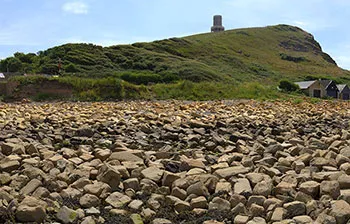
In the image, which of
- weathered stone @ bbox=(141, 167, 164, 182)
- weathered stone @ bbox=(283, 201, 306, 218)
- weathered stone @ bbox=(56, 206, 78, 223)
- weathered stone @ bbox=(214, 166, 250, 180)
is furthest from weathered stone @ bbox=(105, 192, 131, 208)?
weathered stone @ bbox=(283, 201, 306, 218)

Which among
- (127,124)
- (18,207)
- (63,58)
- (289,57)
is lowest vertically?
(18,207)

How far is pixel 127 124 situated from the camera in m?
9.83

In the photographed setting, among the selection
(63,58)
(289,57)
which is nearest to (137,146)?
(63,58)

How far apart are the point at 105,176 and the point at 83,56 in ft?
114

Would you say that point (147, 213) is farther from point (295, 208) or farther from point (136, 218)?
point (295, 208)

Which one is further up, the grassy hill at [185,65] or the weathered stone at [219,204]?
the grassy hill at [185,65]

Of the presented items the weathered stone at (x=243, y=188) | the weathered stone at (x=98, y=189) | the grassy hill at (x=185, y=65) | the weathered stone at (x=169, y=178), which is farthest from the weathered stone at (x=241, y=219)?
the grassy hill at (x=185, y=65)

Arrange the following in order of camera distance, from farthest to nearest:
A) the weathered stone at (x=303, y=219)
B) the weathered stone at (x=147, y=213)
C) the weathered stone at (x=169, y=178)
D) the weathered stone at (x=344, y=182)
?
the weathered stone at (x=169, y=178) → the weathered stone at (x=344, y=182) → the weathered stone at (x=147, y=213) → the weathered stone at (x=303, y=219)

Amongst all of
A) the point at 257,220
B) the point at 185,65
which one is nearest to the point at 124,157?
the point at 257,220

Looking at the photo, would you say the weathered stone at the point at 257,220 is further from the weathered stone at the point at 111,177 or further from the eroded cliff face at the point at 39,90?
the eroded cliff face at the point at 39,90

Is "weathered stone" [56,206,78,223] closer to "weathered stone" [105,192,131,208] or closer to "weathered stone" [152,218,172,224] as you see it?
"weathered stone" [105,192,131,208]

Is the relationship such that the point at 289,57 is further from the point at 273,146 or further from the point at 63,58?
the point at 273,146

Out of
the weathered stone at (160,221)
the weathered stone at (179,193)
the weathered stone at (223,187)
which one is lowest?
the weathered stone at (160,221)

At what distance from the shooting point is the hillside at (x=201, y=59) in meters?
36.3
